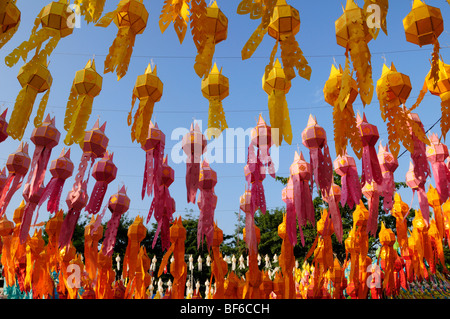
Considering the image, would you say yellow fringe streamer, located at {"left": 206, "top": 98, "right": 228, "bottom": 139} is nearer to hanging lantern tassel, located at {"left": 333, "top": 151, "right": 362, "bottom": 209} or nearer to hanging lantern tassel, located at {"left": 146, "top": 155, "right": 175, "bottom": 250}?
hanging lantern tassel, located at {"left": 146, "top": 155, "right": 175, "bottom": 250}

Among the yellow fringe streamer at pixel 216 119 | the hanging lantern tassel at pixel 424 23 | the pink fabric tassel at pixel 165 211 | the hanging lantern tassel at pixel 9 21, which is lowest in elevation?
the pink fabric tassel at pixel 165 211

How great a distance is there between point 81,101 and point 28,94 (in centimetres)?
47

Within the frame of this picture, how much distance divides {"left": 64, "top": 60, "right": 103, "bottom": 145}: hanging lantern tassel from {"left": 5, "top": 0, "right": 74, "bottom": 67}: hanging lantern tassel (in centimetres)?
58

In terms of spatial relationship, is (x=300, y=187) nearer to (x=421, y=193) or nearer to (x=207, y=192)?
(x=207, y=192)

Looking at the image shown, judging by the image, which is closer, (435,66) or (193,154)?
(435,66)

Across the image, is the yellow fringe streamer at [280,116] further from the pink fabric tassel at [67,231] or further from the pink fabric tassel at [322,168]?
the pink fabric tassel at [67,231]

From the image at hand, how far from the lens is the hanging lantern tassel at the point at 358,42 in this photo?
88.2 inches

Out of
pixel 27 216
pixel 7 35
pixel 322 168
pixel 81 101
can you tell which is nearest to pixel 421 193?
pixel 322 168

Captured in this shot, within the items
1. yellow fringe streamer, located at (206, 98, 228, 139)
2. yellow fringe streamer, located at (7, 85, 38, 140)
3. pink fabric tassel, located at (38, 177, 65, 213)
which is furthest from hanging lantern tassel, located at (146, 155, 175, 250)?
yellow fringe streamer, located at (7, 85, 38, 140)

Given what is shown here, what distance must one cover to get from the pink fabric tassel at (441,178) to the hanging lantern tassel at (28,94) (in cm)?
499

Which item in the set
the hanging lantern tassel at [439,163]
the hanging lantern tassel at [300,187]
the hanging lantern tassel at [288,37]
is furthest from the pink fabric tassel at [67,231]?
the hanging lantern tassel at [439,163]

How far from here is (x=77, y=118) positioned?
2.91 metres
